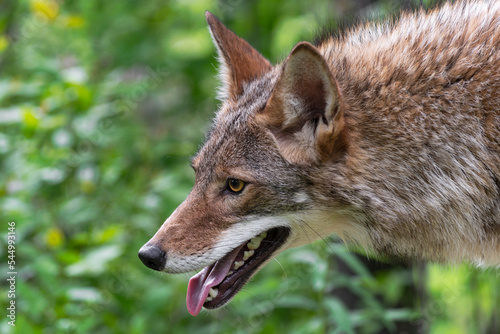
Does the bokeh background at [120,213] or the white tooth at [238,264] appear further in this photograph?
the bokeh background at [120,213]

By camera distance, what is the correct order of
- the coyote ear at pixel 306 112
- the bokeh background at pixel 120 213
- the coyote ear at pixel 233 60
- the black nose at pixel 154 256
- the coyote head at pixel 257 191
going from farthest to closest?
the bokeh background at pixel 120 213, the coyote ear at pixel 233 60, the black nose at pixel 154 256, the coyote head at pixel 257 191, the coyote ear at pixel 306 112

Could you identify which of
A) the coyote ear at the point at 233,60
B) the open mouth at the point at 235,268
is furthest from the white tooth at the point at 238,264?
the coyote ear at the point at 233,60

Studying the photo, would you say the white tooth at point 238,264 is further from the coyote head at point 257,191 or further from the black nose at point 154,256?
the black nose at point 154,256

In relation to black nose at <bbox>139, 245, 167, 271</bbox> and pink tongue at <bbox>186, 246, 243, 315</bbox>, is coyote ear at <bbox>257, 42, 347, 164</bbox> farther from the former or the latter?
black nose at <bbox>139, 245, 167, 271</bbox>

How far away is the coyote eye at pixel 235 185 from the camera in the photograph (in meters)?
3.16

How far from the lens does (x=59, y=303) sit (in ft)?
13.2

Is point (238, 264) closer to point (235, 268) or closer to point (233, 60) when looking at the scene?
point (235, 268)

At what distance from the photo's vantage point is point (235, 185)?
3.18m

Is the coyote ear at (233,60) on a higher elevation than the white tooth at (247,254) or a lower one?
higher

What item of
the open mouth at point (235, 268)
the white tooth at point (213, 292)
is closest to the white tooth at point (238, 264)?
the open mouth at point (235, 268)

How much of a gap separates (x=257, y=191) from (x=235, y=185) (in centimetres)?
15

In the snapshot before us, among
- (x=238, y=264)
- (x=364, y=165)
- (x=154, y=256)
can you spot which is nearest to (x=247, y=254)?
(x=238, y=264)

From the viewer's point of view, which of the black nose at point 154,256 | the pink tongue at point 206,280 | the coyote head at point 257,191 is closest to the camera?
the coyote head at point 257,191

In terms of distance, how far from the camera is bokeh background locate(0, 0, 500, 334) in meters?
4.12
